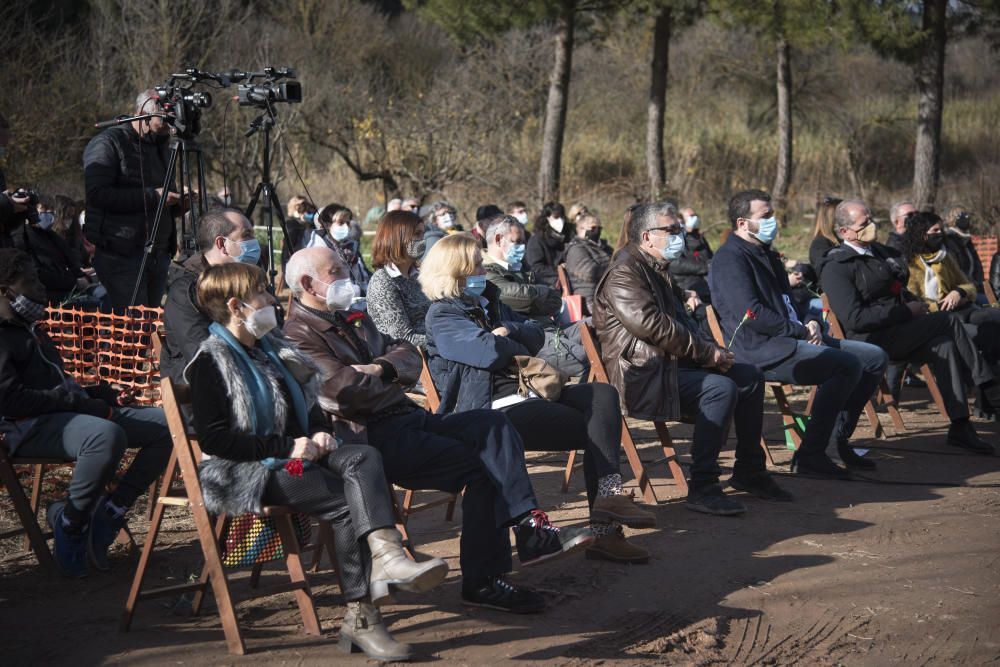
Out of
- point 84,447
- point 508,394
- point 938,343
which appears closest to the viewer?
point 84,447

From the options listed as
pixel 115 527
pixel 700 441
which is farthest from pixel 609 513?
pixel 115 527

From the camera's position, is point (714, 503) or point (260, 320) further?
point (714, 503)

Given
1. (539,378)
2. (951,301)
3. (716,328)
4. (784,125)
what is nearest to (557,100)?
(784,125)

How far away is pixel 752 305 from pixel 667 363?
3.20 feet

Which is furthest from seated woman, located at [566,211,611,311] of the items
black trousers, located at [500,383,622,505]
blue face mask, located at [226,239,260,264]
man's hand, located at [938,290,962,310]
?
blue face mask, located at [226,239,260,264]

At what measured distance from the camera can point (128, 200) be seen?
7.12 metres

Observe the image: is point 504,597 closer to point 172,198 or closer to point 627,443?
point 627,443

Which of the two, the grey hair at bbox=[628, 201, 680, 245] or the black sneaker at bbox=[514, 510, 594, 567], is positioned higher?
the grey hair at bbox=[628, 201, 680, 245]

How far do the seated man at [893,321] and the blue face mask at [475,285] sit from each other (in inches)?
120

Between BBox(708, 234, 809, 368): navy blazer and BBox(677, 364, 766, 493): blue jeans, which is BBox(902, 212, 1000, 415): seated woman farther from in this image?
BBox(677, 364, 766, 493): blue jeans

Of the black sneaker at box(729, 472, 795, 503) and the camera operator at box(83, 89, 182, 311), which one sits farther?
the camera operator at box(83, 89, 182, 311)

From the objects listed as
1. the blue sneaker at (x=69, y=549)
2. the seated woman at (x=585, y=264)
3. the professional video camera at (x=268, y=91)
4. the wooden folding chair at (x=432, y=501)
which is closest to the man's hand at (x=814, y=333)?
the wooden folding chair at (x=432, y=501)

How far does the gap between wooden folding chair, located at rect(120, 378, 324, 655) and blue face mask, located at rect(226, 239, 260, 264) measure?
1190mm

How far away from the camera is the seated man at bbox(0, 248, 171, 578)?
4719mm
